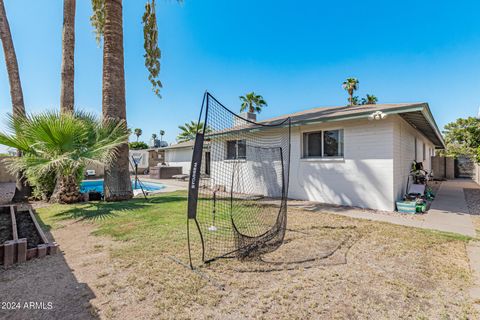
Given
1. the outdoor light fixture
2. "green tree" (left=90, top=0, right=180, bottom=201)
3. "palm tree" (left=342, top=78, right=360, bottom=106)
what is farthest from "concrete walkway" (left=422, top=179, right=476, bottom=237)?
"palm tree" (left=342, top=78, right=360, bottom=106)

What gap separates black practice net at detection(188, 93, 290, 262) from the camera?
324 cm

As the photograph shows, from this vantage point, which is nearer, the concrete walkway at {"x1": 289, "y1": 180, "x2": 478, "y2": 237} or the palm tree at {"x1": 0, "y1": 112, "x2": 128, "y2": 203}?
the concrete walkway at {"x1": 289, "y1": 180, "x2": 478, "y2": 237}

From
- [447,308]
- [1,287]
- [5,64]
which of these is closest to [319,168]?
[447,308]

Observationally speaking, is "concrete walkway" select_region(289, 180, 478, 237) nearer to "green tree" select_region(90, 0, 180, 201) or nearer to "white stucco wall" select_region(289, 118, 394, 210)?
"white stucco wall" select_region(289, 118, 394, 210)

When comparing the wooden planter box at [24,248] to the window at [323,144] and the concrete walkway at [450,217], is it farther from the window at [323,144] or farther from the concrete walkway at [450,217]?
the window at [323,144]

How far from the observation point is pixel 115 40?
7785mm

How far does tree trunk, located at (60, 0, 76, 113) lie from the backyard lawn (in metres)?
6.20

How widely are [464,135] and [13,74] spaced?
94.8ft

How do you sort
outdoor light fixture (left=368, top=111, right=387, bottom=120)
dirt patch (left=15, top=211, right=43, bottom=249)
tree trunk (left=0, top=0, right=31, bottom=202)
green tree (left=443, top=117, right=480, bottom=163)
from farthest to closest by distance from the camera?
1. green tree (left=443, top=117, right=480, bottom=163)
2. tree trunk (left=0, top=0, right=31, bottom=202)
3. outdoor light fixture (left=368, top=111, right=387, bottom=120)
4. dirt patch (left=15, top=211, right=43, bottom=249)

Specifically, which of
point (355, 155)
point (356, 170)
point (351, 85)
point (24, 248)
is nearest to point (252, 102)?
point (351, 85)

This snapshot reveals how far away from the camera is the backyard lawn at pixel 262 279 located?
2203 millimetres

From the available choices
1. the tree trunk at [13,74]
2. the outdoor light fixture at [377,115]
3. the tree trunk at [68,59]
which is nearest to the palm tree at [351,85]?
the outdoor light fixture at [377,115]

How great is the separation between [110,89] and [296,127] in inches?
262

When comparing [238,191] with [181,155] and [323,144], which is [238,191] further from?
[181,155]
